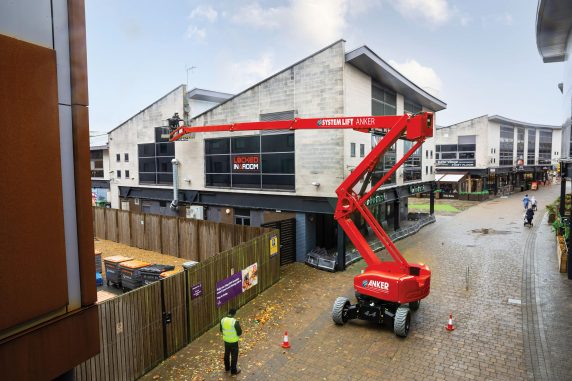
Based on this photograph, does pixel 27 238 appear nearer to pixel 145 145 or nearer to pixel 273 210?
pixel 273 210

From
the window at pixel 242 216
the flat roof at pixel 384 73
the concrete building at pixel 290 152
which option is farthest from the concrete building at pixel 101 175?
the flat roof at pixel 384 73

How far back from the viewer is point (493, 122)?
57250 millimetres

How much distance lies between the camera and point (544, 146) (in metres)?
78.6

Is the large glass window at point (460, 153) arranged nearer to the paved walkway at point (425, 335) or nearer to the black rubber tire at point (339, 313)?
the paved walkway at point (425, 335)

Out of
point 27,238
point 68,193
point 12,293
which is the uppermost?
point 68,193

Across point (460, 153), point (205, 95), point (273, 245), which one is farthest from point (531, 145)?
point (273, 245)

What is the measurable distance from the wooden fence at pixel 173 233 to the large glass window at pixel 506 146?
52.9 meters

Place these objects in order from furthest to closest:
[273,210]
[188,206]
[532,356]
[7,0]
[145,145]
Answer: [145,145]
[188,206]
[273,210]
[532,356]
[7,0]

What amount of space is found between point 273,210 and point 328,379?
14.1 m

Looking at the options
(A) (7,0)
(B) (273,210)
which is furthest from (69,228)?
(B) (273,210)

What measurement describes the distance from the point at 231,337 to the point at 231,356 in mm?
696

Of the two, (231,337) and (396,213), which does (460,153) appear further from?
(231,337)

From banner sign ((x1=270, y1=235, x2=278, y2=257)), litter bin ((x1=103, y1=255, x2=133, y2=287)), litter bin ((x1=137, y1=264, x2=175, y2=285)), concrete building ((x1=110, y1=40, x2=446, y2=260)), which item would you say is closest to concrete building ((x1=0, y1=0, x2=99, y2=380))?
litter bin ((x1=137, y1=264, x2=175, y2=285))

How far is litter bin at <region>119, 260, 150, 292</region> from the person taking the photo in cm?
1745
